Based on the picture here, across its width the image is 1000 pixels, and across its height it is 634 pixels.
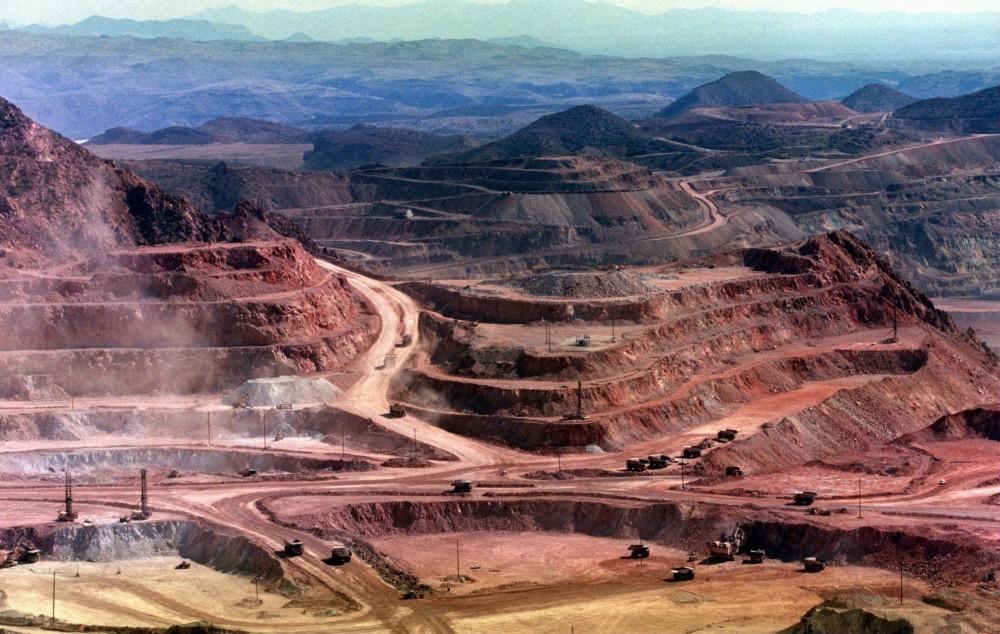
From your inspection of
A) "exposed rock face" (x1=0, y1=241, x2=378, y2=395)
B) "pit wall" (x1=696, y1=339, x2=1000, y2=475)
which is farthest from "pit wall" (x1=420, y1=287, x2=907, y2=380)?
"exposed rock face" (x1=0, y1=241, x2=378, y2=395)

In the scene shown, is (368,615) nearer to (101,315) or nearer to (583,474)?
(583,474)

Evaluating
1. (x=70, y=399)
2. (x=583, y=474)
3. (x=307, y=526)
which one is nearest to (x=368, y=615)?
(x=307, y=526)

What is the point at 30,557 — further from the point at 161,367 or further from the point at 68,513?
the point at 161,367

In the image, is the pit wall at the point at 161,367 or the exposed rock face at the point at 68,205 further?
the exposed rock face at the point at 68,205

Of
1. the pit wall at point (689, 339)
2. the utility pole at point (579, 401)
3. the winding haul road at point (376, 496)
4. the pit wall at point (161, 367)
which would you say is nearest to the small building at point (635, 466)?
the winding haul road at point (376, 496)

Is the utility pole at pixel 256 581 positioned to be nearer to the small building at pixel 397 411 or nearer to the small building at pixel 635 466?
the small building at pixel 635 466

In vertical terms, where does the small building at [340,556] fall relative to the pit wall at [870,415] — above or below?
above

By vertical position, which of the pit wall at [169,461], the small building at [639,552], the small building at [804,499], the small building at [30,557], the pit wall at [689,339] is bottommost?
the pit wall at [169,461]
